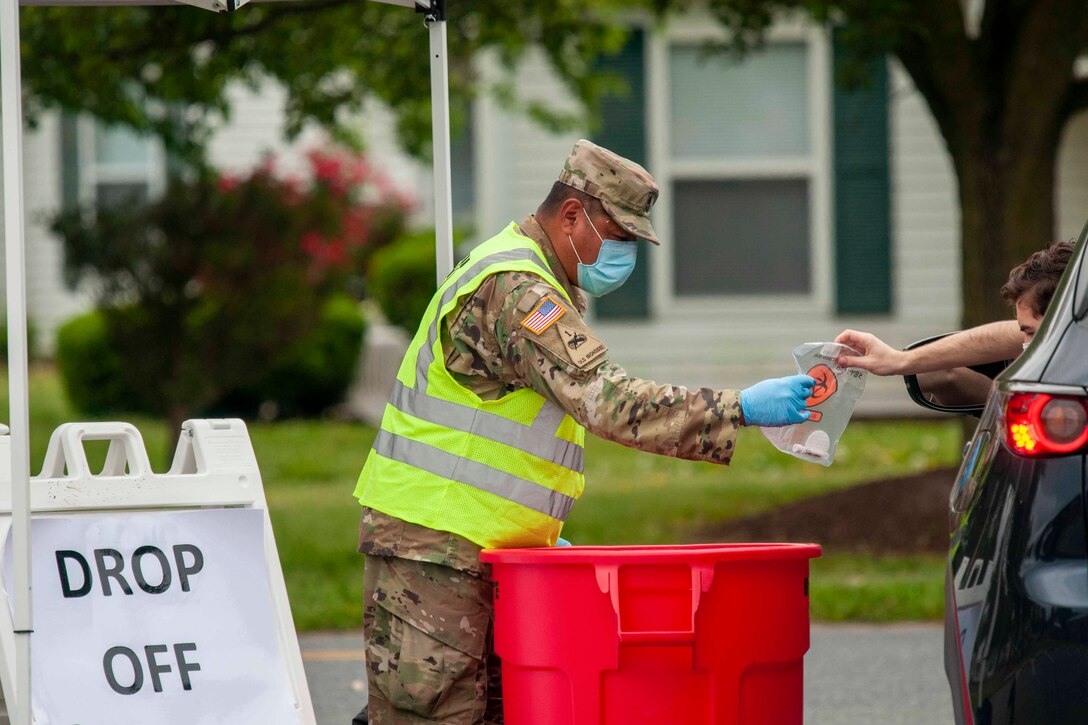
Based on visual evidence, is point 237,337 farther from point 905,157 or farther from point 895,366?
point 895,366

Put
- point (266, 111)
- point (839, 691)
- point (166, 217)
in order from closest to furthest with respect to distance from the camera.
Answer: point (839, 691) < point (166, 217) < point (266, 111)

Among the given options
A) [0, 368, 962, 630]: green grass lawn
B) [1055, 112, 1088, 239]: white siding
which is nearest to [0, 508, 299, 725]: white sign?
[0, 368, 962, 630]: green grass lawn

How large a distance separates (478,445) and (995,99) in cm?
620

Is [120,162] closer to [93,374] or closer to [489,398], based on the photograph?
[93,374]

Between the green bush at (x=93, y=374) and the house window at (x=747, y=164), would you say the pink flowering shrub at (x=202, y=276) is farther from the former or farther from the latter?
the green bush at (x=93, y=374)

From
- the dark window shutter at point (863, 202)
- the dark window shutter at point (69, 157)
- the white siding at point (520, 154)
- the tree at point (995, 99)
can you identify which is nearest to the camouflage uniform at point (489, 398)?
the tree at point (995, 99)

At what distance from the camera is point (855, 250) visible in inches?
573

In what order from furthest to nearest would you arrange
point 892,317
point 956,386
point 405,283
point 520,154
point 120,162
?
1. point 120,162
2. point 405,283
3. point 520,154
4. point 892,317
5. point 956,386

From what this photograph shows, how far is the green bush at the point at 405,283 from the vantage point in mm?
15742

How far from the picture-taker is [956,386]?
414 centimetres

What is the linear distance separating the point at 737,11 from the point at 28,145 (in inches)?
547

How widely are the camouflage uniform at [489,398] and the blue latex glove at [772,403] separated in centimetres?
3

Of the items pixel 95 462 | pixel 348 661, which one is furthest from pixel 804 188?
pixel 348 661

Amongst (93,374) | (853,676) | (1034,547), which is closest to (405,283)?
(93,374)
